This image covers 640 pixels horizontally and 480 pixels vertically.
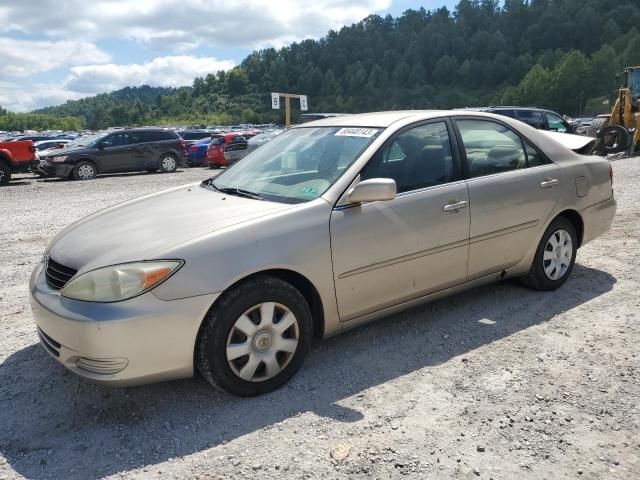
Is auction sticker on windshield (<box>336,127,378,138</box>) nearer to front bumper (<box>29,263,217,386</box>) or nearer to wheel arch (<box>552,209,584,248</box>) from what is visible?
front bumper (<box>29,263,217,386</box>)

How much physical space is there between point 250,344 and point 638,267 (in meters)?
4.17

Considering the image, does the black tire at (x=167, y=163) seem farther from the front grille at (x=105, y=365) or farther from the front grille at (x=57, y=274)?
the front grille at (x=105, y=365)

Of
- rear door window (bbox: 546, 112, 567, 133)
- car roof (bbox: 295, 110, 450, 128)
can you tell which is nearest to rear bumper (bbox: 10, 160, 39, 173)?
Result: car roof (bbox: 295, 110, 450, 128)

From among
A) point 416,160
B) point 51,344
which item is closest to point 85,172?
point 51,344

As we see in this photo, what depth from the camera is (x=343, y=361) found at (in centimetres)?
349

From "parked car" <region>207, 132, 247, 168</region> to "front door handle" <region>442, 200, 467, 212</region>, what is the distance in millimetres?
15884

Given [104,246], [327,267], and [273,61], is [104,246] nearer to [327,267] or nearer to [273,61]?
[327,267]

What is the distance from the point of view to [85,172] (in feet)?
54.4

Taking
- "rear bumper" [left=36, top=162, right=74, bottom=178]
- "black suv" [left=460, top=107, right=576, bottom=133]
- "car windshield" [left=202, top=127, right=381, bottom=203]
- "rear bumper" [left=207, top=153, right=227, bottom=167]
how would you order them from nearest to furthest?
"car windshield" [left=202, top=127, right=381, bottom=203]
"black suv" [left=460, top=107, right=576, bottom=133]
"rear bumper" [left=36, top=162, right=74, bottom=178]
"rear bumper" [left=207, top=153, right=227, bottom=167]

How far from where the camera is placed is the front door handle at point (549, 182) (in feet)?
14.1

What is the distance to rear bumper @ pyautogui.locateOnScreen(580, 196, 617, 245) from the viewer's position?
15.4 feet

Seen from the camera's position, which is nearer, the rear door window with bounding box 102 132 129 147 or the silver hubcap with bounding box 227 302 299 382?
the silver hubcap with bounding box 227 302 299 382

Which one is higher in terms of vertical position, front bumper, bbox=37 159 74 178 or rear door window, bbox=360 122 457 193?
rear door window, bbox=360 122 457 193

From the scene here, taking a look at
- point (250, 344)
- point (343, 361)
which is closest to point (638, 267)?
point (343, 361)
